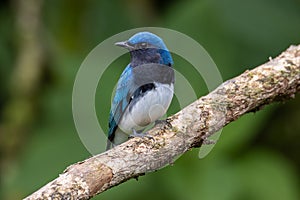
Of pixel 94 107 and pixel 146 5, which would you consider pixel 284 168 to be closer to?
pixel 94 107

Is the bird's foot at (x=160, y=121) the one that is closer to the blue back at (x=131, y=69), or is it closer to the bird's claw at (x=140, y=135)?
the bird's claw at (x=140, y=135)

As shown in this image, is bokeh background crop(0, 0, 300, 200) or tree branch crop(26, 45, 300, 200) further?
bokeh background crop(0, 0, 300, 200)

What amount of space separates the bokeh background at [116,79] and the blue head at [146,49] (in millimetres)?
1479

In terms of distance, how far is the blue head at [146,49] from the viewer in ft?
10.4

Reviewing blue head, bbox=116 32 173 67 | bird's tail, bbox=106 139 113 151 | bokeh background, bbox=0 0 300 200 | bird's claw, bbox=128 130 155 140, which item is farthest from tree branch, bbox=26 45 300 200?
bokeh background, bbox=0 0 300 200

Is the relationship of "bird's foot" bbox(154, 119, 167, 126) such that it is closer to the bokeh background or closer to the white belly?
the white belly

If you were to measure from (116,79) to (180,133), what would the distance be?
2175 millimetres

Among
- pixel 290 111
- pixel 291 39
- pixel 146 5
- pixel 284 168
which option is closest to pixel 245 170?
pixel 284 168

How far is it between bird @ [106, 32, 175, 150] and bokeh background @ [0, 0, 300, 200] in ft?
4.45

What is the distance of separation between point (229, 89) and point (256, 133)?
234 cm

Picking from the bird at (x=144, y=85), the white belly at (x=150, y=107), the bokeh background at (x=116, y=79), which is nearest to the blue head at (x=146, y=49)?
the bird at (x=144, y=85)

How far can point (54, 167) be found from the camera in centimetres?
492

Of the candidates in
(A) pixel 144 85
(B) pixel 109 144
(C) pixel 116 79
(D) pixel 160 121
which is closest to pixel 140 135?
(D) pixel 160 121

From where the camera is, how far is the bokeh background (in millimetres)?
4836
